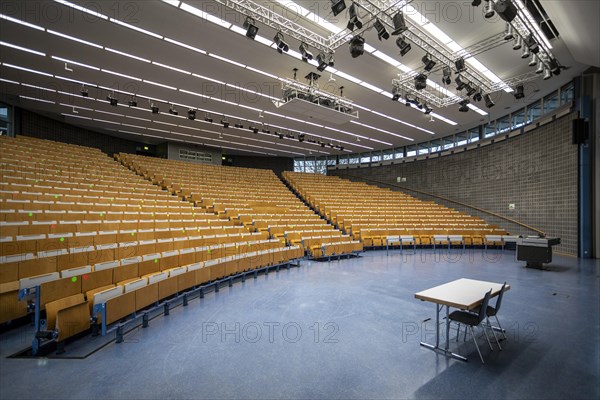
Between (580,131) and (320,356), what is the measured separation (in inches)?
367

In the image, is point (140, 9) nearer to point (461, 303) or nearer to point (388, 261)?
point (461, 303)

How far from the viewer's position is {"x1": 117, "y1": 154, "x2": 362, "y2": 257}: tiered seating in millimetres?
7643

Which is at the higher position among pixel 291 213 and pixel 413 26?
pixel 413 26

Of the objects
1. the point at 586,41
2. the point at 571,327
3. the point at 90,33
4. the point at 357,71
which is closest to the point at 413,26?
the point at 357,71

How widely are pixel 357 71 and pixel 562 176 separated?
22.2 ft

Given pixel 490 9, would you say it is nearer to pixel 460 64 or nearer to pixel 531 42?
pixel 531 42

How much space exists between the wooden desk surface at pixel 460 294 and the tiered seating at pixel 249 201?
4.20 meters

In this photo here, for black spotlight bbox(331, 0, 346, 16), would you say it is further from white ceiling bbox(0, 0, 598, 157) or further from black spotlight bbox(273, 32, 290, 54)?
black spotlight bbox(273, 32, 290, 54)

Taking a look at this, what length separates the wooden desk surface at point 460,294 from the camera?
8.34 ft

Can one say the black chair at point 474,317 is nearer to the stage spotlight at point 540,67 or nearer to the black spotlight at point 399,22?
the black spotlight at point 399,22

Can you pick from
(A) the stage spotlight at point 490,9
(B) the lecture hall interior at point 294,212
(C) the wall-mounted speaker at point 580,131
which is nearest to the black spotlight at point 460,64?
(B) the lecture hall interior at point 294,212

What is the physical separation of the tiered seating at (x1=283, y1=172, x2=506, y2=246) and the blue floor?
201 inches

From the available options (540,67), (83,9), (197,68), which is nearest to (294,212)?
(197,68)

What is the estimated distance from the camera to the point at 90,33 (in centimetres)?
526
